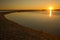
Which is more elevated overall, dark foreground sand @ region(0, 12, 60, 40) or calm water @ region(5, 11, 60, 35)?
calm water @ region(5, 11, 60, 35)

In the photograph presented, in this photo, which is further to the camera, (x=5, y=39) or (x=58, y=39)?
(x=58, y=39)

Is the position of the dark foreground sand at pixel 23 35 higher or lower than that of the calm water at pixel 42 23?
lower

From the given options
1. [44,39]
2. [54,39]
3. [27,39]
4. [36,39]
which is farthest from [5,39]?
A: [54,39]

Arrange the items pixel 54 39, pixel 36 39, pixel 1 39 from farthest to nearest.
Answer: pixel 54 39
pixel 36 39
pixel 1 39

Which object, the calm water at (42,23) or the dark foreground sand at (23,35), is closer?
the dark foreground sand at (23,35)

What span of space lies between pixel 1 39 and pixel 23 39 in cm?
138

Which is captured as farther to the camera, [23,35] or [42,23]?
[42,23]

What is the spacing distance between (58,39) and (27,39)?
2.47 meters

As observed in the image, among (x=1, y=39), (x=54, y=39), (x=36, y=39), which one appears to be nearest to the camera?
(x=1, y=39)

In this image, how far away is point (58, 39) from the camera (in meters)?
9.54

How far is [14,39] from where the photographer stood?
8.32m

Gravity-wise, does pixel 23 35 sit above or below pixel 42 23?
below

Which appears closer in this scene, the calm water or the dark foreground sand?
the dark foreground sand

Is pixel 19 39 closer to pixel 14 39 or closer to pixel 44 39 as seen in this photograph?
pixel 14 39
